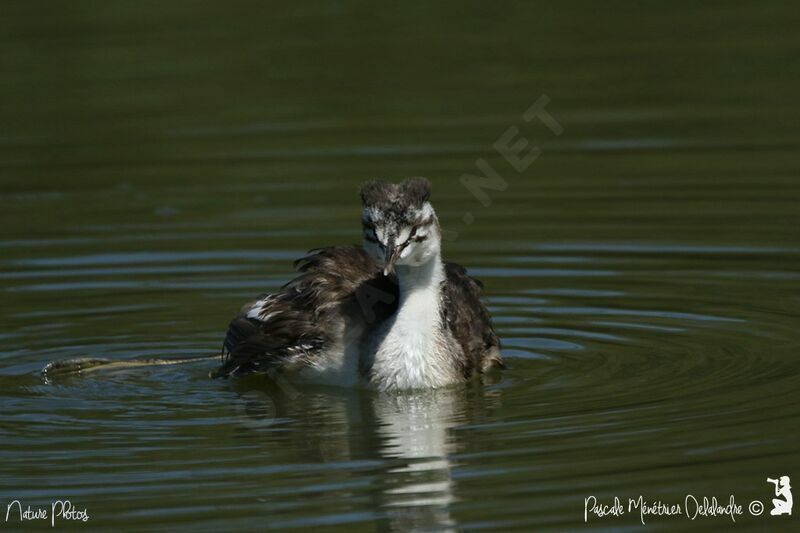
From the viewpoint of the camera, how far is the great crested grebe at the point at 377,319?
38.4 ft

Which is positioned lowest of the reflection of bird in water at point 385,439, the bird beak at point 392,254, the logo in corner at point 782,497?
the logo in corner at point 782,497

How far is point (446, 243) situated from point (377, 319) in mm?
3933

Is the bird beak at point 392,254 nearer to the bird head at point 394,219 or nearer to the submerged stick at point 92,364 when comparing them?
the bird head at point 394,219

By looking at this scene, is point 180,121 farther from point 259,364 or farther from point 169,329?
point 259,364

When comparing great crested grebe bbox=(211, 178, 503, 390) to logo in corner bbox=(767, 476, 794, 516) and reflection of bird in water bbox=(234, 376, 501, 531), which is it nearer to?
reflection of bird in water bbox=(234, 376, 501, 531)

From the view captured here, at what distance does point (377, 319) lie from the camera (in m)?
12.6

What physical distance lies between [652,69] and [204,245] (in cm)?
802

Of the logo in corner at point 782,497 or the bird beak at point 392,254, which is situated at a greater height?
the bird beak at point 392,254

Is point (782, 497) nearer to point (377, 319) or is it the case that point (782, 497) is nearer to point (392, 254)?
point (392, 254)

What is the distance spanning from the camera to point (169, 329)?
560 inches

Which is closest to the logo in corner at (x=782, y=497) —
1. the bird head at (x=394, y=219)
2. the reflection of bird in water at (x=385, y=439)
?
the reflection of bird in water at (x=385, y=439)

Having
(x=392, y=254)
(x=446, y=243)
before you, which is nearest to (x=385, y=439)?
A: (x=392, y=254)

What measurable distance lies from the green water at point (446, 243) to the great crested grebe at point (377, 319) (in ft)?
0.76

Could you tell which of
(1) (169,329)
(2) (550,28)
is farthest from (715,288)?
(2) (550,28)
